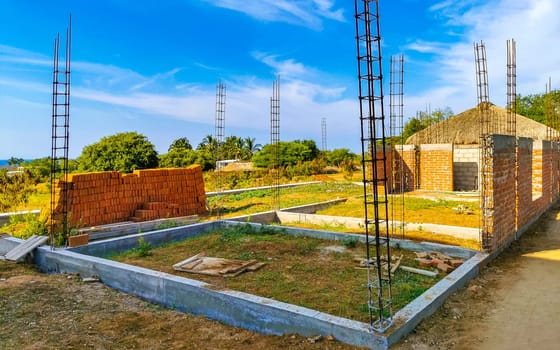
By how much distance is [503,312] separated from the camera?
431 cm

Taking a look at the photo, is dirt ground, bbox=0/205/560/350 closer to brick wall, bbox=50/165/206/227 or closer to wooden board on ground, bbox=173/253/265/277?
wooden board on ground, bbox=173/253/265/277

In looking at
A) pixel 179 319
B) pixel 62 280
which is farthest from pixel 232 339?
pixel 62 280

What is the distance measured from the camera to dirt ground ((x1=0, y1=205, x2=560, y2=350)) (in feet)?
12.0

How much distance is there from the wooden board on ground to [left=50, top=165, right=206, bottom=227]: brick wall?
4.46 m

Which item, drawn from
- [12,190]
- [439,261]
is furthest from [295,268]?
[12,190]

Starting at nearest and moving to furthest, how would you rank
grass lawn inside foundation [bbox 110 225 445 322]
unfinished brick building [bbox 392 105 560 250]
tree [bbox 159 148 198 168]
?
grass lawn inside foundation [bbox 110 225 445 322], unfinished brick building [bbox 392 105 560 250], tree [bbox 159 148 198 168]

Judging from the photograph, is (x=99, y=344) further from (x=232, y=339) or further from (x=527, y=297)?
(x=527, y=297)

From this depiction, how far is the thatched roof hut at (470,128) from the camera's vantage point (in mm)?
19312

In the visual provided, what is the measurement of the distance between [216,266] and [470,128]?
714 inches

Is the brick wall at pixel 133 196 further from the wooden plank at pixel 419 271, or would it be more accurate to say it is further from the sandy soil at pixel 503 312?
the sandy soil at pixel 503 312

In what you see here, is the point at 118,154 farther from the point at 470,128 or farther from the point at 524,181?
the point at 524,181

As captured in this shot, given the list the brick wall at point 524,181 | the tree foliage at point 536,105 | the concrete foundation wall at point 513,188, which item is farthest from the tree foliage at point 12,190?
the tree foliage at point 536,105

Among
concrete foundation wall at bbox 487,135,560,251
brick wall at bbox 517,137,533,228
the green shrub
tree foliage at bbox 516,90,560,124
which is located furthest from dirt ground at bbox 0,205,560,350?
tree foliage at bbox 516,90,560,124

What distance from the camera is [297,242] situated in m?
7.49
